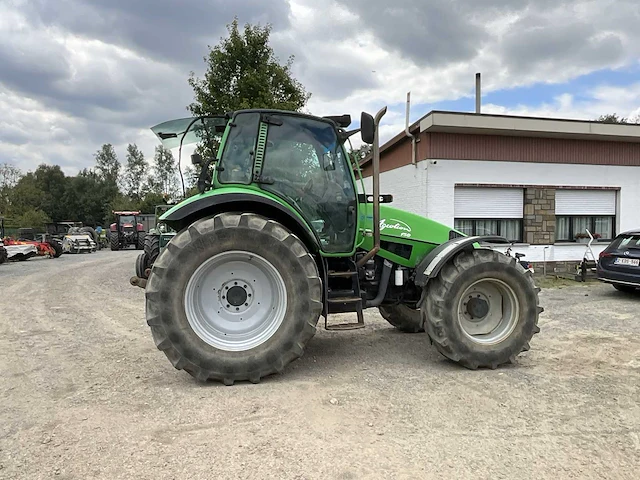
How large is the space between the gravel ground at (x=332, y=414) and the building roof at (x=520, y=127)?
654cm

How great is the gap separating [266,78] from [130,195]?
60379 millimetres

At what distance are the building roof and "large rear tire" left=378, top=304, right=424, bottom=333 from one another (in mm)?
6232

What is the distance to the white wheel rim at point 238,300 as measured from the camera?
14.1 ft

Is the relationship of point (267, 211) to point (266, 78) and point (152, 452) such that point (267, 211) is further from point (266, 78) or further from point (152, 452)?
point (266, 78)

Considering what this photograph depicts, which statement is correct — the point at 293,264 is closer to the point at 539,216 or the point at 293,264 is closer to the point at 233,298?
the point at 233,298

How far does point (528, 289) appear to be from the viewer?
4.81 metres

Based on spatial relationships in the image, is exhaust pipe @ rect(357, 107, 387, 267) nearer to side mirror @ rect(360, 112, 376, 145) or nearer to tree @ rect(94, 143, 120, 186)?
→ side mirror @ rect(360, 112, 376, 145)

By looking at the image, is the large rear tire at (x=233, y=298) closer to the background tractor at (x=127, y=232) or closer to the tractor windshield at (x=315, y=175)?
the tractor windshield at (x=315, y=175)

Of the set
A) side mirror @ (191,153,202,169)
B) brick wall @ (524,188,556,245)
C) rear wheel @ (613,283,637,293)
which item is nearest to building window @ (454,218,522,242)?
brick wall @ (524,188,556,245)

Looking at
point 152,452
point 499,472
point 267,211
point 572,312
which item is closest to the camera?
point 499,472

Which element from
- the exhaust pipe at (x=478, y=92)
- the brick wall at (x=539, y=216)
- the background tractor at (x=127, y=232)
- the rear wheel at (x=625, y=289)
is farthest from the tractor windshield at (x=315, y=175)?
the background tractor at (x=127, y=232)

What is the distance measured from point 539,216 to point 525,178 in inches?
44.2

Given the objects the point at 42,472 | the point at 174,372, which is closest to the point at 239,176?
the point at 174,372

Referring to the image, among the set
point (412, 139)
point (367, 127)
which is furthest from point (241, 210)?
point (412, 139)
